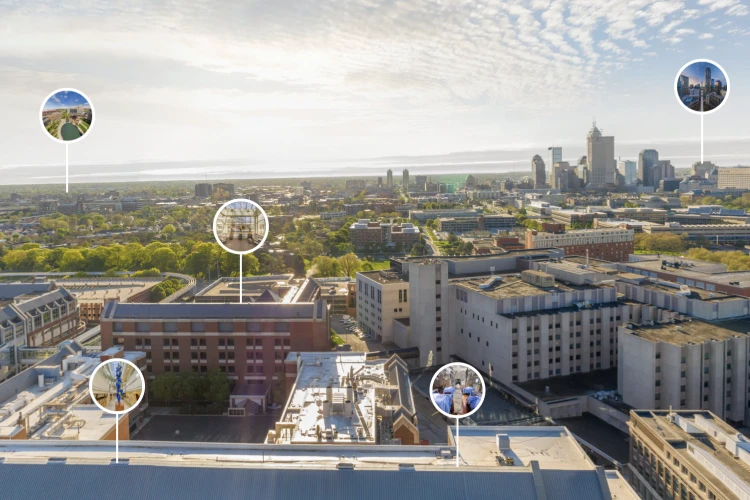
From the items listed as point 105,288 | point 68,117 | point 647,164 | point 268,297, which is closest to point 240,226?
point 68,117

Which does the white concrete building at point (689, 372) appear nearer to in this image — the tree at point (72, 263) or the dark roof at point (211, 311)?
the dark roof at point (211, 311)

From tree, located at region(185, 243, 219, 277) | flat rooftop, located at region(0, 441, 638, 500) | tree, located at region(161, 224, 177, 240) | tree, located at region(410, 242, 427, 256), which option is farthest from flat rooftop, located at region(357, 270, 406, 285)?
tree, located at region(161, 224, 177, 240)

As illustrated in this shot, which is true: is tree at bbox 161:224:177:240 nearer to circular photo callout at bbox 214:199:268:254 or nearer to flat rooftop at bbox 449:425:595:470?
circular photo callout at bbox 214:199:268:254

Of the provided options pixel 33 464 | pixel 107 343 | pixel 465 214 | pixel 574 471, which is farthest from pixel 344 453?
pixel 465 214

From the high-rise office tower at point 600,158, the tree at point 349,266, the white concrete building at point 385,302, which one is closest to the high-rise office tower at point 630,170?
the high-rise office tower at point 600,158

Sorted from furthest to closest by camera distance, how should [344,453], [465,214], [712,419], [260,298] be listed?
1. [465,214]
2. [260,298]
3. [712,419]
4. [344,453]

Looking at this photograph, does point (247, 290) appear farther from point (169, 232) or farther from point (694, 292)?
point (169, 232)

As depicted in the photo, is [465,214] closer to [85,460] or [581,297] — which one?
[581,297]
